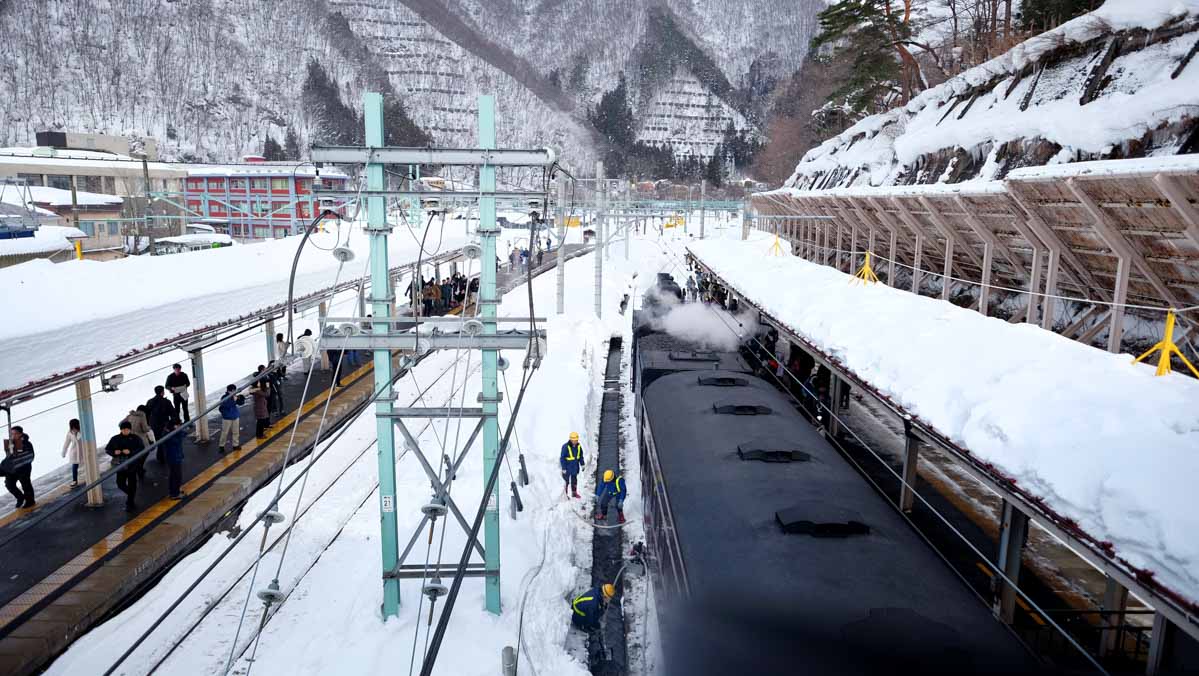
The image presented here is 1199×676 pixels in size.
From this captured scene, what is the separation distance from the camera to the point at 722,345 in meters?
16.1

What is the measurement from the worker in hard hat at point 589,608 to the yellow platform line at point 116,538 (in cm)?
389

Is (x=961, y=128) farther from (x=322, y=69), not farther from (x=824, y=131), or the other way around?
(x=322, y=69)

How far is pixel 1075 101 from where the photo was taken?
14.1 meters

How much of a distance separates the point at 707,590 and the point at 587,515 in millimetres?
6907

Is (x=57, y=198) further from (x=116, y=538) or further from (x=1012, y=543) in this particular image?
(x=1012, y=543)

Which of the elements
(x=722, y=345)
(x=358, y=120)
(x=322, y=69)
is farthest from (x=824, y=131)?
(x=322, y=69)

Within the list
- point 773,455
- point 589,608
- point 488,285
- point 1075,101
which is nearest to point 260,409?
point 488,285

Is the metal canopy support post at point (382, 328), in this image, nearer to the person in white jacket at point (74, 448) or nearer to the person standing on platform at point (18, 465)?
the person standing on platform at point (18, 465)

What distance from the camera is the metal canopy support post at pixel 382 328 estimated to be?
7668 mm

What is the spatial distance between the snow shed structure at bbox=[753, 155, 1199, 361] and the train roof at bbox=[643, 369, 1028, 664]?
379cm

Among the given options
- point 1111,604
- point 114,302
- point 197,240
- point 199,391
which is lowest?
point 199,391

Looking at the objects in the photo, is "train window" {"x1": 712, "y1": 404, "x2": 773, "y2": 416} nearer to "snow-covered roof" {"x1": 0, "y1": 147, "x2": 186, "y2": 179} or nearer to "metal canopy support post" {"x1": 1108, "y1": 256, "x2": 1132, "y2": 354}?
"metal canopy support post" {"x1": 1108, "y1": 256, "x2": 1132, "y2": 354}

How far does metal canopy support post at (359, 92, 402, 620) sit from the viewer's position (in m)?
7.67

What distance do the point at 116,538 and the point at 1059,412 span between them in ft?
36.5
